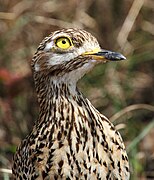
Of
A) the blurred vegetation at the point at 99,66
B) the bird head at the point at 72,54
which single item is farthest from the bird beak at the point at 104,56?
the blurred vegetation at the point at 99,66

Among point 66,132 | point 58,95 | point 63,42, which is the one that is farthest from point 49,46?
point 66,132

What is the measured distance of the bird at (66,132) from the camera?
11.5 feet

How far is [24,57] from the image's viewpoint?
6.36 meters

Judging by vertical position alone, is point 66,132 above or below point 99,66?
below

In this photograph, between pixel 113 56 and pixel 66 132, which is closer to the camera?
pixel 113 56

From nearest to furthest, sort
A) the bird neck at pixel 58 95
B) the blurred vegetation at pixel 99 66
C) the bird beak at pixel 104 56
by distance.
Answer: the bird beak at pixel 104 56 → the bird neck at pixel 58 95 → the blurred vegetation at pixel 99 66

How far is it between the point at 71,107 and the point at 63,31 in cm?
37

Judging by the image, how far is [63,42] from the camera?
3.47 metres

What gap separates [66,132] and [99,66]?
8.01 feet

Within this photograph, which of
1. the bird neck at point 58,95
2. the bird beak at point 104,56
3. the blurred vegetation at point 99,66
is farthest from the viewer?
the blurred vegetation at point 99,66

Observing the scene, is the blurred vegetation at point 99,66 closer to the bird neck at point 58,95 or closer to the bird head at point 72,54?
the bird neck at point 58,95

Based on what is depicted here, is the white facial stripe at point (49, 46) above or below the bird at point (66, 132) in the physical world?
above

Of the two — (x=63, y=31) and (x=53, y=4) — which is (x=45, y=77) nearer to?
(x=63, y=31)

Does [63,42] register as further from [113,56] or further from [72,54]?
[113,56]
